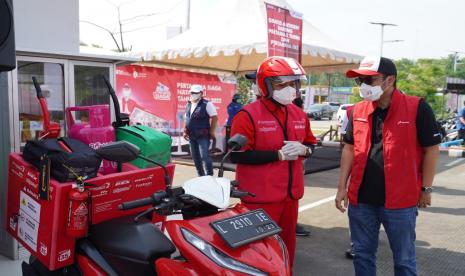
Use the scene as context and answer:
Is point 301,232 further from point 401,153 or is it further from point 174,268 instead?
point 174,268

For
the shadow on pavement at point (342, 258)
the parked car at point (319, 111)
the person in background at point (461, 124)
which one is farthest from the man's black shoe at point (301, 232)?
the parked car at point (319, 111)

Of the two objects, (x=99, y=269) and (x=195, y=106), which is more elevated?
(x=195, y=106)

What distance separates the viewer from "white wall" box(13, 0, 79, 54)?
3.95 m

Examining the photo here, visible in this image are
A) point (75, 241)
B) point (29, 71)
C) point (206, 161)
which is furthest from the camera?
point (206, 161)

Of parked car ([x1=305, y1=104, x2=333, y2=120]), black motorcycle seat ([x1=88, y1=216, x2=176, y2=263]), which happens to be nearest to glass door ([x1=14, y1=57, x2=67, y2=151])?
black motorcycle seat ([x1=88, y1=216, x2=176, y2=263])

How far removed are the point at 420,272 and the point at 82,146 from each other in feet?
10.7

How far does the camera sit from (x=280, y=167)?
294cm

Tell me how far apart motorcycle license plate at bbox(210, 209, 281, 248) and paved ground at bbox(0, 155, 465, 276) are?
7.16 ft

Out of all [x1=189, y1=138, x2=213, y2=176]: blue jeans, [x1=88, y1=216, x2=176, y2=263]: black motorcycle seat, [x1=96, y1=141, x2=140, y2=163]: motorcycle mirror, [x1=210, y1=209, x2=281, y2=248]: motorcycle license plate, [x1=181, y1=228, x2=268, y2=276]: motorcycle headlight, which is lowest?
[x1=189, y1=138, x2=213, y2=176]: blue jeans

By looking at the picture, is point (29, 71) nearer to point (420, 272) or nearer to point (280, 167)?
point (280, 167)

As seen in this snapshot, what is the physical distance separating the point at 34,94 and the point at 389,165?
3154 millimetres

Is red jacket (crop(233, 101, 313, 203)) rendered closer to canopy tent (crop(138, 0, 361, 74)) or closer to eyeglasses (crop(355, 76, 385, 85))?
eyeglasses (crop(355, 76, 385, 85))

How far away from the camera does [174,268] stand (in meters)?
1.96

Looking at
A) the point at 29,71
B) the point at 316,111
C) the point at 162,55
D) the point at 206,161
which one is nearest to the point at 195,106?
the point at 206,161
